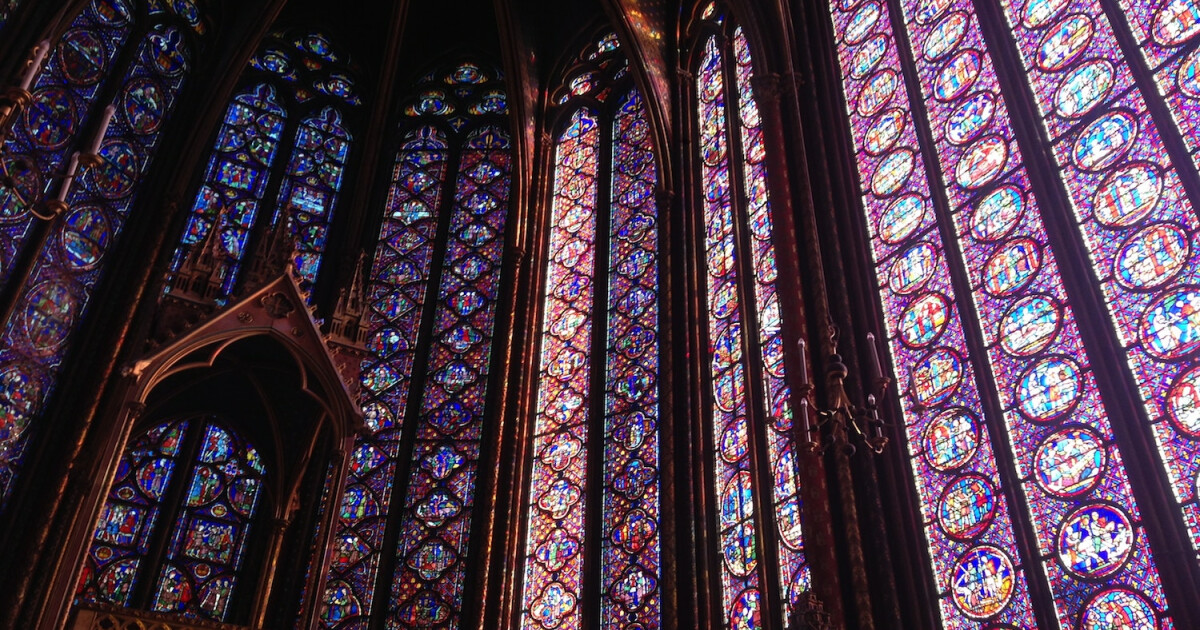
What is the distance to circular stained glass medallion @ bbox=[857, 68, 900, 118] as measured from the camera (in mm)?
9750

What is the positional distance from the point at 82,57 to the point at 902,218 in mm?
9432

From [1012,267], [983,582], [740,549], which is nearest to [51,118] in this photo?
[740,549]

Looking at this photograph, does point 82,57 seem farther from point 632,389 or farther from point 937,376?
point 937,376

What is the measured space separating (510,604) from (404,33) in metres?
8.42

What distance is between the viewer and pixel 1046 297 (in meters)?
7.44

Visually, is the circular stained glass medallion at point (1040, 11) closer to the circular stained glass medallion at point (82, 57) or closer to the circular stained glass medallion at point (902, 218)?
the circular stained glass medallion at point (902, 218)

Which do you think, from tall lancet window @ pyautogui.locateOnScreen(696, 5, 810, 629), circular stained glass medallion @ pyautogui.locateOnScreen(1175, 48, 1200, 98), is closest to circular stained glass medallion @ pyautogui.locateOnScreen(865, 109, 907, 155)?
tall lancet window @ pyautogui.locateOnScreen(696, 5, 810, 629)

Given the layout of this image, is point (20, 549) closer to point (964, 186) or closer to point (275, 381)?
point (275, 381)

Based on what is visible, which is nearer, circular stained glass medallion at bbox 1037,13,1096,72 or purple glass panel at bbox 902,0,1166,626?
Result: purple glass panel at bbox 902,0,1166,626

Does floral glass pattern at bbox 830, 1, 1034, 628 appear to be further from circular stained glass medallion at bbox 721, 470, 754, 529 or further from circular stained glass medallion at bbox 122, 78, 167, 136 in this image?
circular stained glass medallion at bbox 122, 78, 167, 136

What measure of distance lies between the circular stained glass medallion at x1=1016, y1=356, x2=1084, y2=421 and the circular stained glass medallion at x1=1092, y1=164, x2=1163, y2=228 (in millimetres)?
1066

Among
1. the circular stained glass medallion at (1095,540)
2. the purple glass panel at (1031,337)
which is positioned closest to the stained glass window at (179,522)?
the purple glass panel at (1031,337)

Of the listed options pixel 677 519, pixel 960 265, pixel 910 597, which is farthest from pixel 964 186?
pixel 677 519

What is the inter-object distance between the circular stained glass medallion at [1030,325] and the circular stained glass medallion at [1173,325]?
25.2 inches
